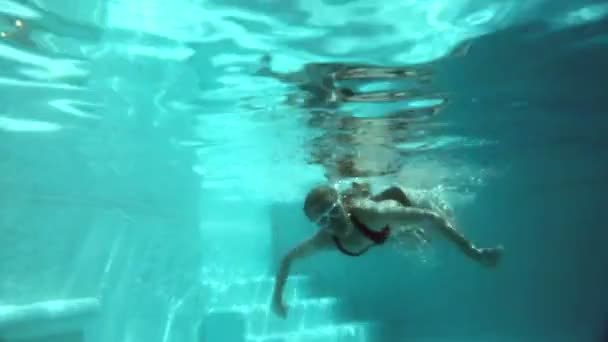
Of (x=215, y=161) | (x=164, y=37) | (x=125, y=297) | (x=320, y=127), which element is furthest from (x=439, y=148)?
(x=125, y=297)

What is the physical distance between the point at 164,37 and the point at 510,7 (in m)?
7.04

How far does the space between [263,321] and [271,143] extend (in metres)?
8.40

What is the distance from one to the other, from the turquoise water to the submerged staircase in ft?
0.34

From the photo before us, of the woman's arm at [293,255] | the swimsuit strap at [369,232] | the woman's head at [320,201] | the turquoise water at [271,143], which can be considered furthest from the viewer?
the turquoise water at [271,143]

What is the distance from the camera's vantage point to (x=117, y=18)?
33.8ft

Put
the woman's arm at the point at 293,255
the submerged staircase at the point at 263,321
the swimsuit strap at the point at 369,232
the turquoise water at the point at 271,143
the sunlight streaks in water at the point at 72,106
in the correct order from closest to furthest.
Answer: the swimsuit strap at the point at 369,232, the woman's arm at the point at 293,255, the turquoise water at the point at 271,143, the sunlight streaks in water at the point at 72,106, the submerged staircase at the point at 263,321

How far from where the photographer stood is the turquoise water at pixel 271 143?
35.7ft

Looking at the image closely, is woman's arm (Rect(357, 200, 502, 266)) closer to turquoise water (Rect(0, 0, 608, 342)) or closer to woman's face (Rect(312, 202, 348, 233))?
woman's face (Rect(312, 202, 348, 233))

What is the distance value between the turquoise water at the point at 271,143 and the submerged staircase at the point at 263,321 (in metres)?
0.10

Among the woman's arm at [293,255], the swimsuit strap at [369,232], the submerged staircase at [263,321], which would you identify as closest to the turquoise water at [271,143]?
the submerged staircase at [263,321]

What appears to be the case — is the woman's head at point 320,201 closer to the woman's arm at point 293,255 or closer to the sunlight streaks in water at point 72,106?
the woman's arm at point 293,255

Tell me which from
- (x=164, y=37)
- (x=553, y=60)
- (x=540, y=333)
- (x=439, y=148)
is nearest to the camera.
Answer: (x=164, y=37)

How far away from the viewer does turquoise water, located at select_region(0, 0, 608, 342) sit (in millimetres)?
10883

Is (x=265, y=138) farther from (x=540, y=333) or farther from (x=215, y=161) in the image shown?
(x=540, y=333)
